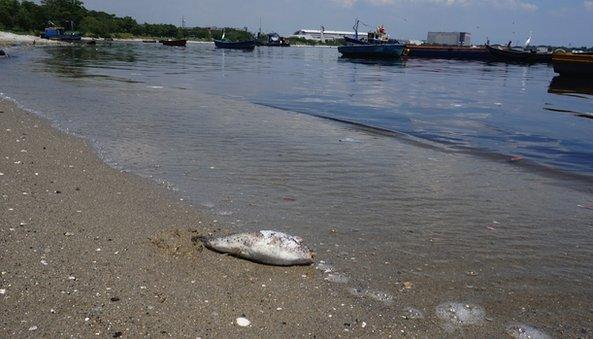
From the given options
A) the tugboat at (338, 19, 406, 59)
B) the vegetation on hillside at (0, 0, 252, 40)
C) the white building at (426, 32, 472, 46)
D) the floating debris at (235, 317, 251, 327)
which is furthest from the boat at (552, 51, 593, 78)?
the vegetation on hillside at (0, 0, 252, 40)

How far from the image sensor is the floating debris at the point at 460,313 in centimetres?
360

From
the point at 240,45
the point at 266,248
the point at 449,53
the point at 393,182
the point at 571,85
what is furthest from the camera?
the point at 240,45

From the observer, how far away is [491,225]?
5.75 meters

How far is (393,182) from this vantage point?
292 inches

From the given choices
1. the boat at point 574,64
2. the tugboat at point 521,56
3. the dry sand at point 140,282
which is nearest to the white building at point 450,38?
the tugboat at point 521,56

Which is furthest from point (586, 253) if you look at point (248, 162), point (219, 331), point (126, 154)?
point (126, 154)

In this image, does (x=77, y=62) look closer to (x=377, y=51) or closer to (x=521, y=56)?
(x=377, y=51)

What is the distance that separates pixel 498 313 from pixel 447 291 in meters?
0.42

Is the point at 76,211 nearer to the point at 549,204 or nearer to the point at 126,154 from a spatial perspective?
the point at 126,154

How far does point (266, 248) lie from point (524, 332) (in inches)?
82.8

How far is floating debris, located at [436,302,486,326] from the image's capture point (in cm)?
360

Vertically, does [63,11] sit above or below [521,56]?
above

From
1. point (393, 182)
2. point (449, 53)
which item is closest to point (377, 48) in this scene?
point (449, 53)

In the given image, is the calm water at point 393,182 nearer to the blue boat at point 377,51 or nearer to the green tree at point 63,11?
the blue boat at point 377,51
